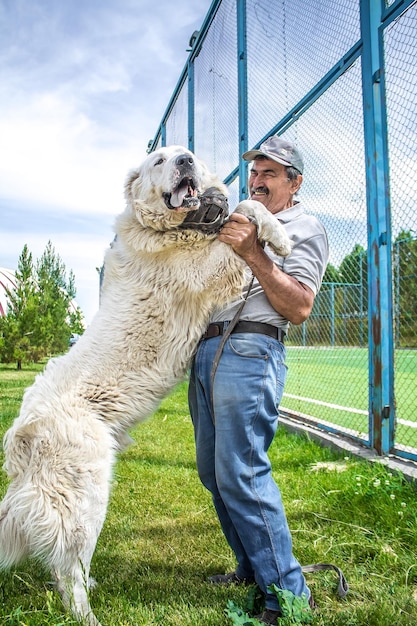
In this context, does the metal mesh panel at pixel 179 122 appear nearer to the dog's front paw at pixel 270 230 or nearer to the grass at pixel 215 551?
the grass at pixel 215 551

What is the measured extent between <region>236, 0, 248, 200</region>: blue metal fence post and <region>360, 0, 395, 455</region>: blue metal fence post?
97.7 inches

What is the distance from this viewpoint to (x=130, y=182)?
3.29 metres

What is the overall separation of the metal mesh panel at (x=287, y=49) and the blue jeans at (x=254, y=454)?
10.8 ft

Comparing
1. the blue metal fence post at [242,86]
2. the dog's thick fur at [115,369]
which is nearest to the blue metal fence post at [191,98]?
the blue metal fence post at [242,86]

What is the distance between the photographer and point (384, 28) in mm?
3984

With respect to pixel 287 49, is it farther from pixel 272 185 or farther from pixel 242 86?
pixel 272 185

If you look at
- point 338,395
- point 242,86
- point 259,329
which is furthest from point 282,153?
point 338,395

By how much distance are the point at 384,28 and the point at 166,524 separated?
4022mm

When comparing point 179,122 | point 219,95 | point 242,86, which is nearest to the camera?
point 242,86

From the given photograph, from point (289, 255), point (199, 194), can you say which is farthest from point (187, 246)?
point (289, 255)

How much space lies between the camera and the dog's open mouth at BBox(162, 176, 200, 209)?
2.88m

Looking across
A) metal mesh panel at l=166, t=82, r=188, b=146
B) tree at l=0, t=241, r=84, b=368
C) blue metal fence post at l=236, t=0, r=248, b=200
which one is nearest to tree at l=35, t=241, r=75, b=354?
tree at l=0, t=241, r=84, b=368

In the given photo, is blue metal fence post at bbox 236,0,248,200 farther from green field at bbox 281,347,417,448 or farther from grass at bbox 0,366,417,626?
grass at bbox 0,366,417,626

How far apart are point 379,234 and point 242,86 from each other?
3448 millimetres
